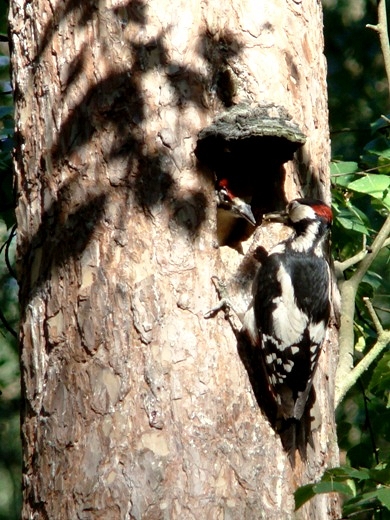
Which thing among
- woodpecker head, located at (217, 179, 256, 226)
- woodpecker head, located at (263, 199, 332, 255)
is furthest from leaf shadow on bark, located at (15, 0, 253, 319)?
woodpecker head, located at (263, 199, 332, 255)

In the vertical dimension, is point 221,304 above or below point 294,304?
below

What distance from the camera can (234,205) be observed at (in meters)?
3.73

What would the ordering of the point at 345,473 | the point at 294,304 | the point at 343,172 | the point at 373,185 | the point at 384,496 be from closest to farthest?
the point at 384,496 → the point at 345,473 → the point at 294,304 → the point at 373,185 → the point at 343,172

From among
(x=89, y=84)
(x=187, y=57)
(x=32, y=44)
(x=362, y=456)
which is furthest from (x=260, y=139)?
(x=362, y=456)

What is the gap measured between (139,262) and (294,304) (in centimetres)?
93

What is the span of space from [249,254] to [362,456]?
4.86 feet

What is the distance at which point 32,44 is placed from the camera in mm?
3432

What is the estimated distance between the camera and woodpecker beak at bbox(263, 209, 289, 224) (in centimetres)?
347

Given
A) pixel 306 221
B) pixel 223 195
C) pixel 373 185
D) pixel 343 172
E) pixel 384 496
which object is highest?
pixel 343 172

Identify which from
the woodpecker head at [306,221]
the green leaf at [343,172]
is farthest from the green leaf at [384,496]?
the green leaf at [343,172]

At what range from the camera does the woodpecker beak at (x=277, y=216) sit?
3467 mm

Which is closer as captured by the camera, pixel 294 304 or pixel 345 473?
pixel 345 473

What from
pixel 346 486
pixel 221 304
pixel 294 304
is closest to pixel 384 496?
pixel 346 486

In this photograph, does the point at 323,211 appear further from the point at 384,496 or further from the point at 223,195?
the point at 384,496
